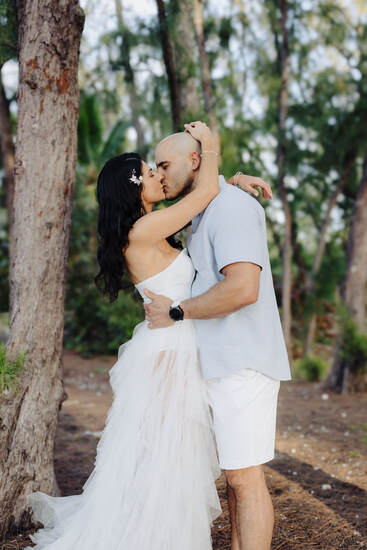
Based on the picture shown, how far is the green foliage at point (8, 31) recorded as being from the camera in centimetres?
344

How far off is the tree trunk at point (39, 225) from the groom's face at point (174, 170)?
2.48 feet

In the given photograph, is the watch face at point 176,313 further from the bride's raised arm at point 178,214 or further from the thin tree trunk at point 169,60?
the thin tree trunk at point 169,60

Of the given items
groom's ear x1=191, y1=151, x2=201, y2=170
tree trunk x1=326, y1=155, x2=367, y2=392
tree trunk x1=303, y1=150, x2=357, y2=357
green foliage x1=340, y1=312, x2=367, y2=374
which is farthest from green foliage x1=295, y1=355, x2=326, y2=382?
groom's ear x1=191, y1=151, x2=201, y2=170

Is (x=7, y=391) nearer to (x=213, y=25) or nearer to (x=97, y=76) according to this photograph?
(x=213, y=25)

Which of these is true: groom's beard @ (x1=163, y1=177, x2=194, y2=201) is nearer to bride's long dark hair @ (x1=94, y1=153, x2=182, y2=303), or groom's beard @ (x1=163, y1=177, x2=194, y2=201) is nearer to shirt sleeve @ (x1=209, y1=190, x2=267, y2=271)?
bride's long dark hair @ (x1=94, y1=153, x2=182, y2=303)

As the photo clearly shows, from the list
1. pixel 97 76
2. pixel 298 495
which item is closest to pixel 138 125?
pixel 97 76

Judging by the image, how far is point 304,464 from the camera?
447 centimetres

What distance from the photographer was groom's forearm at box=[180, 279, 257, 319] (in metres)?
2.22

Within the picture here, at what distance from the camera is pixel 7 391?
294 centimetres

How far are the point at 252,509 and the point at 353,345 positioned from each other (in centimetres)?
565

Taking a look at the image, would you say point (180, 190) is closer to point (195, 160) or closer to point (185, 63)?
point (195, 160)

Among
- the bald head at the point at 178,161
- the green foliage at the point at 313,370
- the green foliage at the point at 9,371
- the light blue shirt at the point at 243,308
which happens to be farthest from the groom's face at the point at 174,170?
the green foliage at the point at 313,370

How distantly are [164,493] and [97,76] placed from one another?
1024cm

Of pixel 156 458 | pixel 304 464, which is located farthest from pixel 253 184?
pixel 304 464
